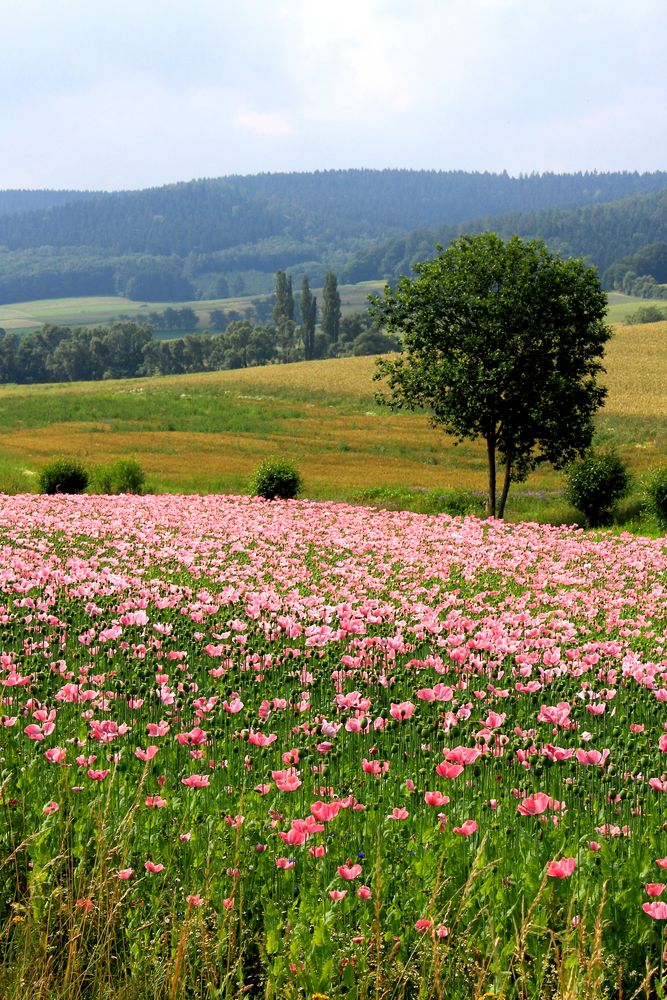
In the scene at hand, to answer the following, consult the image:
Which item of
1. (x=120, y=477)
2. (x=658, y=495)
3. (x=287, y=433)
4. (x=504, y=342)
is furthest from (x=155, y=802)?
(x=287, y=433)

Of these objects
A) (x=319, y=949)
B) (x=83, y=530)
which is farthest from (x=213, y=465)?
(x=319, y=949)

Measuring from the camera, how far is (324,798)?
5.41 meters

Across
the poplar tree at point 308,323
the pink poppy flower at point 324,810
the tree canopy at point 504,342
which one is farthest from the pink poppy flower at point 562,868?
the poplar tree at point 308,323

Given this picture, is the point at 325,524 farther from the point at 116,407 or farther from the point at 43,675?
the point at 116,407

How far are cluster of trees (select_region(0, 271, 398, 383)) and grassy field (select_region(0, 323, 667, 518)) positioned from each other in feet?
221

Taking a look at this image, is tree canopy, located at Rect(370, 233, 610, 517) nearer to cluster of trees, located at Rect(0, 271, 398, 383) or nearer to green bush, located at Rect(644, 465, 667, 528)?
green bush, located at Rect(644, 465, 667, 528)

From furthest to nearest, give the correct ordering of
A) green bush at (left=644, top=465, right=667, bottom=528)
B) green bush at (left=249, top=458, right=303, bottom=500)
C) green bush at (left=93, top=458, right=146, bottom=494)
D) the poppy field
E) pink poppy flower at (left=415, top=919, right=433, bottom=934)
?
1. green bush at (left=93, top=458, right=146, bottom=494)
2. green bush at (left=249, top=458, right=303, bottom=500)
3. green bush at (left=644, top=465, right=667, bottom=528)
4. the poppy field
5. pink poppy flower at (left=415, top=919, right=433, bottom=934)

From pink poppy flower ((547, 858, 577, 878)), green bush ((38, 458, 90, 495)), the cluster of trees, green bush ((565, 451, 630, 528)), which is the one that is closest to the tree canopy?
green bush ((565, 451, 630, 528))

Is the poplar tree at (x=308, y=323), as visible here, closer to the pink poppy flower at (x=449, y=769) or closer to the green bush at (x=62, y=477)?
the green bush at (x=62, y=477)

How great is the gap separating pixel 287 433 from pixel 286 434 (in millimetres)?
577

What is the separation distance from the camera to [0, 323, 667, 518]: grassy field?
42.1 meters

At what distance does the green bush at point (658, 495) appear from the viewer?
91.9ft

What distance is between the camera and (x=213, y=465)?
4478 centimetres

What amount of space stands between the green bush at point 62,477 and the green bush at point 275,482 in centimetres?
709
